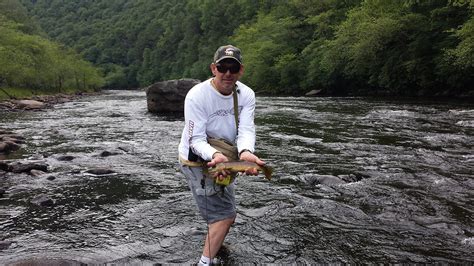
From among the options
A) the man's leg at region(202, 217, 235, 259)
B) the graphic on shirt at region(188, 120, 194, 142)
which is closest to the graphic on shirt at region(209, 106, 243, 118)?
the graphic on shirt at region(188, 120, 194, 142)

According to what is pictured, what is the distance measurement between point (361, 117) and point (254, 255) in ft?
58.5

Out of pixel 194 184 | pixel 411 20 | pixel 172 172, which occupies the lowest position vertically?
pixel 172 172

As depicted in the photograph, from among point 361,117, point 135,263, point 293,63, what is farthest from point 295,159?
point 293,63

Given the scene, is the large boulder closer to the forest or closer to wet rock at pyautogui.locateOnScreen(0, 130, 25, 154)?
wet rock at pyautogui.locateOnScreen(0, 130, 25, 154)

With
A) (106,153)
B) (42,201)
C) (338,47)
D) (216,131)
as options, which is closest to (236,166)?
(216,131)

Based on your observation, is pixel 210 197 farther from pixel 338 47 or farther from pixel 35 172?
pixel 338 47

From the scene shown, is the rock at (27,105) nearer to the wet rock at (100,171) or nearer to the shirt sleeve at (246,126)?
the wet rock at (100,171)

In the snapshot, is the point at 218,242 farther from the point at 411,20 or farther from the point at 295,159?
the point at 411,20

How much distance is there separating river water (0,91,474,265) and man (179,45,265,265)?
950mm

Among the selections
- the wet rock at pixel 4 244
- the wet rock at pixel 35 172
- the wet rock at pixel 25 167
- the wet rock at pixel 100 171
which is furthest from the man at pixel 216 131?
the wet rock at pixel 25 167

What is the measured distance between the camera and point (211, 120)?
473cm

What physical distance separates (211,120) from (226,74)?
57cm

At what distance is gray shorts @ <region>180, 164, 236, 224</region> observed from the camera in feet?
15.7

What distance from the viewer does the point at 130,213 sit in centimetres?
758
